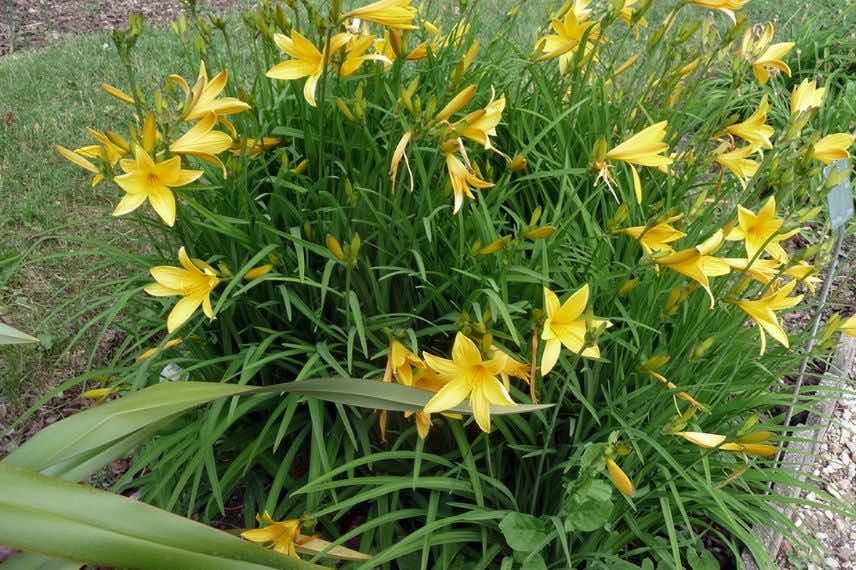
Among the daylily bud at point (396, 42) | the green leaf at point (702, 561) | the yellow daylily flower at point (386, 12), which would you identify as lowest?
the green leaf at point (702, 561)

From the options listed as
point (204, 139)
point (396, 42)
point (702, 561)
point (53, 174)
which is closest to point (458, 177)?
point (396, 42)


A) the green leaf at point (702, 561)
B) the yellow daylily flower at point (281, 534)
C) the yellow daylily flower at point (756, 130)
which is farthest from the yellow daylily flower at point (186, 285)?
the yellow daylily flower at point (756, 130)

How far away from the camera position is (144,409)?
130 cm

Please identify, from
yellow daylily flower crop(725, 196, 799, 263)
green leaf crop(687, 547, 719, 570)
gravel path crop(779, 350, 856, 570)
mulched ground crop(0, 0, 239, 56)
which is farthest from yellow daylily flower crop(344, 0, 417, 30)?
mulched ground crop(0, 0, 239, 56)

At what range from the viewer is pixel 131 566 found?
1010 millimetres

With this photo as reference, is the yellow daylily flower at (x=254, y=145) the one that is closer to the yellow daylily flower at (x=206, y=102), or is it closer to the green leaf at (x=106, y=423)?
the yellow daylily flower at (x=206, y=102)

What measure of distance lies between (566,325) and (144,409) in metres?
0.76

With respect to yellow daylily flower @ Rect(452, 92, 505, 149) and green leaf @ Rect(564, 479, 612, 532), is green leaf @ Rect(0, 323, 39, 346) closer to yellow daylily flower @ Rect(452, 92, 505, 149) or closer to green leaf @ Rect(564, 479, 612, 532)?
yellow daylily flower @ Rect(452, 92, 505, 149)

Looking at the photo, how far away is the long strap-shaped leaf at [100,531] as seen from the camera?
96 cm

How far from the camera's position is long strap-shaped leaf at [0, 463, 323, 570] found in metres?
0.96

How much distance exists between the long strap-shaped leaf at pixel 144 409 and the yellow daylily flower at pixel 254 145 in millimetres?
635

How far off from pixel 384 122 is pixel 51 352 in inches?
56.2

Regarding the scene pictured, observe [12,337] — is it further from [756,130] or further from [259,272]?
[756,130]

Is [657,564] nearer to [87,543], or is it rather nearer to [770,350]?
[770,350]
